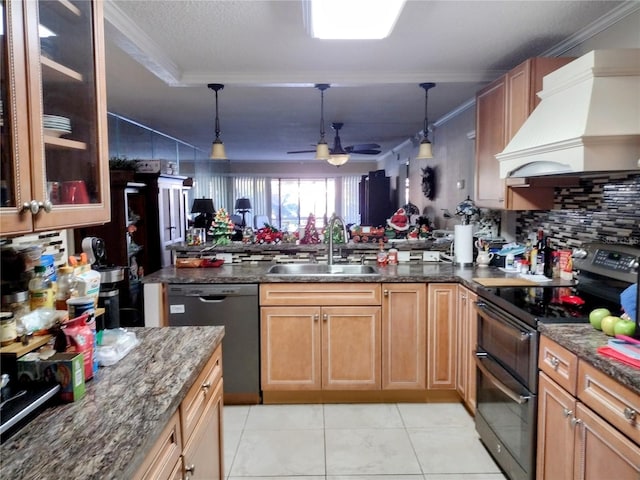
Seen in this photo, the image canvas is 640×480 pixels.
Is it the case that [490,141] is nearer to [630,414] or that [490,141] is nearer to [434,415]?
[434,415]

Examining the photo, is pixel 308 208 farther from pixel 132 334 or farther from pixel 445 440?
pixel 132 334

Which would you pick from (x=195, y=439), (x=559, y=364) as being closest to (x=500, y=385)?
(x=559, y=364)

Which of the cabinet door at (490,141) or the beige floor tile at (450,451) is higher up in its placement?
the cabinet door at (490,141)

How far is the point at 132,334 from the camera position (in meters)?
1.52

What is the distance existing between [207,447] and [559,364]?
1306 mm

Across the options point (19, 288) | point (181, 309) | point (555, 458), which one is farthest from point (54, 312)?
point (555, 458)

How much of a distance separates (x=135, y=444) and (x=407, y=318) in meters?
2.15

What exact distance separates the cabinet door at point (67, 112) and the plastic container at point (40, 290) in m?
0.27

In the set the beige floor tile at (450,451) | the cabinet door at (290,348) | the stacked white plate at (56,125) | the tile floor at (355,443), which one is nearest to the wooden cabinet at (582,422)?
the beige floor tile at (450,451)

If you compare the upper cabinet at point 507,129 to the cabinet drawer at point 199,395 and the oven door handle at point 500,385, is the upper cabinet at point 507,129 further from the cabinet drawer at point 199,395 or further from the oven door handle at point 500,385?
the cabinet drawer at point 199,395

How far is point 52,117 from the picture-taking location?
3.60 feet

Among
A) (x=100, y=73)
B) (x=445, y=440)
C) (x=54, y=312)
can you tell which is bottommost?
(x=445, y=440)

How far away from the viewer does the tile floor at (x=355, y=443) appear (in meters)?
2.15

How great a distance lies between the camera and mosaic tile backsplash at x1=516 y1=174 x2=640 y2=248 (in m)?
2.04
